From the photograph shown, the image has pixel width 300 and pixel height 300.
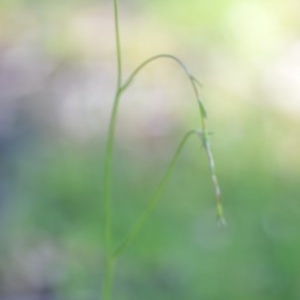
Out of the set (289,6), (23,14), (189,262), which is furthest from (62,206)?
(289,6)

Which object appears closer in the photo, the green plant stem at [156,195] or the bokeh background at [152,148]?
the green plant stem at [156,195]

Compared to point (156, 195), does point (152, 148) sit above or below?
below

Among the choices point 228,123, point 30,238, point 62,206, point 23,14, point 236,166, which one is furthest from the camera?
point 23,14

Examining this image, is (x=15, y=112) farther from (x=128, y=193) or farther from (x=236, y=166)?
(x=236, y=166)

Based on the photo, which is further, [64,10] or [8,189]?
[64,10]

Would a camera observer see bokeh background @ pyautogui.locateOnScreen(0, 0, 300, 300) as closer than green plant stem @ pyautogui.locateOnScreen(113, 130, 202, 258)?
No

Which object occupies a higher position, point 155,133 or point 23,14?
point 23,14

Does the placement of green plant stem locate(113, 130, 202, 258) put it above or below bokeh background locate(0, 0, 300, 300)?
above

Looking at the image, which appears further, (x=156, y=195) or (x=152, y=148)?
(x=152, y=148)
